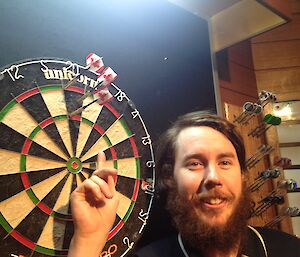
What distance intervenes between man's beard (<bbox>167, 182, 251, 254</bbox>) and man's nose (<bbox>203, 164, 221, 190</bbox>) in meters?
0.10

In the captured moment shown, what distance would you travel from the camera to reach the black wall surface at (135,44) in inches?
47.3

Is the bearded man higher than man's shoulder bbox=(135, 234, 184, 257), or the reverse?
the bearded man

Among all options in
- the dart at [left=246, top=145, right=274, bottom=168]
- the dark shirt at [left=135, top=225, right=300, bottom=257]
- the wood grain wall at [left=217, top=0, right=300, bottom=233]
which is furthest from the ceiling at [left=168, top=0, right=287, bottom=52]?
the dark shirt at [left=135, top=225, right=300, bottom=257]

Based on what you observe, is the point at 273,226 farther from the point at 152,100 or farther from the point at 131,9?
the point at 131,9

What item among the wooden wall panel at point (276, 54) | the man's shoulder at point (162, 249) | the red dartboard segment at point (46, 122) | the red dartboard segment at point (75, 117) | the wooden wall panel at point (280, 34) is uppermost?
the wooden wall panel at point (280, 34)

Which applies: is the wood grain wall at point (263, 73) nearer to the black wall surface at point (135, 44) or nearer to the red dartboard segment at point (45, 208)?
the black wall surface at point (135, 44)

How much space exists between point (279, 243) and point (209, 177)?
513 millimetres

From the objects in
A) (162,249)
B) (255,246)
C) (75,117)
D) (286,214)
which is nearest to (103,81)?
(75,117)

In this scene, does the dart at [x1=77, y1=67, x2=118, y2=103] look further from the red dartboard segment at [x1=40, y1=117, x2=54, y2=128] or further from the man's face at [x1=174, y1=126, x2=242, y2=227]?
the man's face at [x1=174, y1=126, x2=242, y2=227]

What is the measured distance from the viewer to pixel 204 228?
119cm

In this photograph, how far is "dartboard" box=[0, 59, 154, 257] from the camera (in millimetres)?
1031

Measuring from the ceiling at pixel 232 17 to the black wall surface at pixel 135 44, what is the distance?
6cm

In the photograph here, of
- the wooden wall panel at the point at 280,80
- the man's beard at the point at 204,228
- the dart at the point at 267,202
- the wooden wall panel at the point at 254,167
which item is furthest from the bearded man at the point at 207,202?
the wooden wall panel at the point at 280,80

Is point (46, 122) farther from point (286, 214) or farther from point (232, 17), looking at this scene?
point (286, 214)
